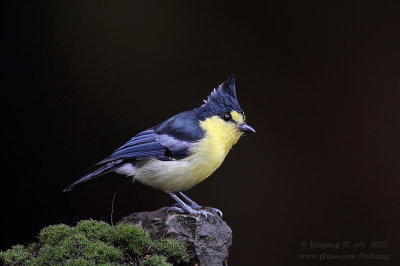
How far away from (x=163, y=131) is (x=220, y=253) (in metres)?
0.88

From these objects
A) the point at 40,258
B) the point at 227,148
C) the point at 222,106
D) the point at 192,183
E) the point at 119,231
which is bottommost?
the point at 40,258

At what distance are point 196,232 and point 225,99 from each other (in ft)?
2.99

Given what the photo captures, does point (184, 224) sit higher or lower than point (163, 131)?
lower

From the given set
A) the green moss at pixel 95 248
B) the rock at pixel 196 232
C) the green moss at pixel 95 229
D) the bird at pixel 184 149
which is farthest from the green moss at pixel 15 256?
the rock at pixel 196 232

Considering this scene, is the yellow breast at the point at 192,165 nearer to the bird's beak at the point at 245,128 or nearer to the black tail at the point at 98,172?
the bird's beak at the point at 245,128

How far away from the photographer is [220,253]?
2982mm

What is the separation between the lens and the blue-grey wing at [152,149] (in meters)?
3.26

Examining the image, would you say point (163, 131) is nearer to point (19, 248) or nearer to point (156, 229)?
point (156, 229)

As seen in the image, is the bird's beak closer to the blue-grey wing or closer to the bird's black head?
the bird's black head

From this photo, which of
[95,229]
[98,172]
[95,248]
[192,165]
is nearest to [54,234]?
[95,229]

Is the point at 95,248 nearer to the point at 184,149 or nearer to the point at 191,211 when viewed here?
the point at 191,211

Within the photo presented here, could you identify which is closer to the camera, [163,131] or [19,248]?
[19,248]

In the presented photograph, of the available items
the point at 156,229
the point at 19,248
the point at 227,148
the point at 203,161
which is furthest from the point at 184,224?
the point at 19,248

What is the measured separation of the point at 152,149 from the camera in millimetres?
3291
